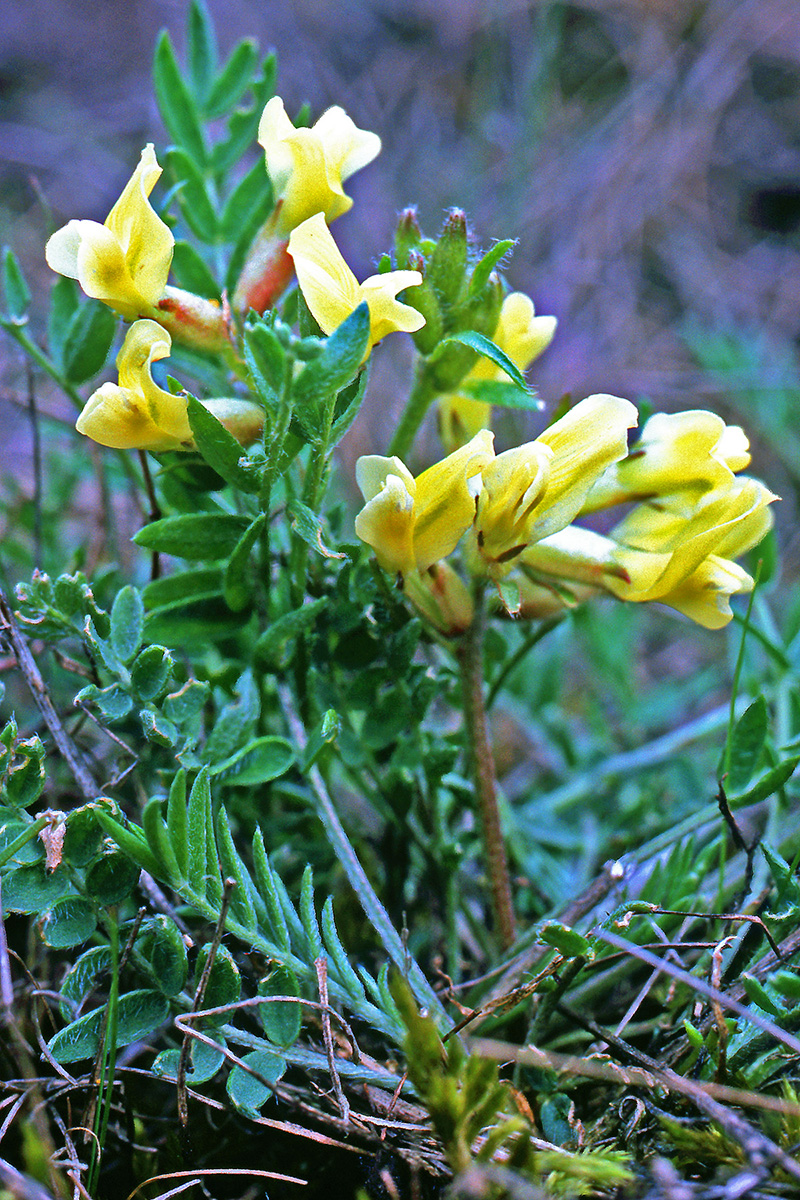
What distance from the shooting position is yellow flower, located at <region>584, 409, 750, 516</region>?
1.24 meters

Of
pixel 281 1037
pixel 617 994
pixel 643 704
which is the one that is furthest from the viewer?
pixel 643 704

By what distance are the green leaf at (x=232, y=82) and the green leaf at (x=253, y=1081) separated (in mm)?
1630

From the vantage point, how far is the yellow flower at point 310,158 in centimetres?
119

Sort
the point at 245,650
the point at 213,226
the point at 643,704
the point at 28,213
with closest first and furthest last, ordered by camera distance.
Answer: the point at 245,650 → the point at 213,226 → the point at 643,704 → the point at 28,213

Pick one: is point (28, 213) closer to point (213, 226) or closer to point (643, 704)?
point (213, 226)

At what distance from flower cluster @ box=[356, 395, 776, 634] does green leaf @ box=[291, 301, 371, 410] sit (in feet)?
0.43

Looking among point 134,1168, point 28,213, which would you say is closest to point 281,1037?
point 134,1168

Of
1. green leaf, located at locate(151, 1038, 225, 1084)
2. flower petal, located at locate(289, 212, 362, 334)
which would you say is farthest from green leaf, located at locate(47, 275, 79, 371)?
green leaf, located at locate(151, 1038, 225, 1084)

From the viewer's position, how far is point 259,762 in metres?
1.25

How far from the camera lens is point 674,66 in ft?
13.6

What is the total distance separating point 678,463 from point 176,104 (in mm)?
1147

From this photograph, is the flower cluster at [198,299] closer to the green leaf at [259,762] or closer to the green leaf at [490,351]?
the green leaf at [490,351]

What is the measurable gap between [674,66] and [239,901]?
4310 mm

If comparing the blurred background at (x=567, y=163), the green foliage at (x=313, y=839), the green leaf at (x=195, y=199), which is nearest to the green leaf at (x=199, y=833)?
the green foliage at (x=313, y=839)
